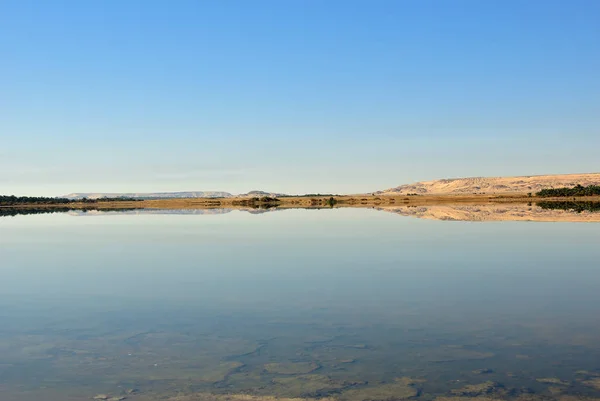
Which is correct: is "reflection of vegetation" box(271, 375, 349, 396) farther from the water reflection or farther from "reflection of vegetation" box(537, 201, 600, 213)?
"reflection of vegetation" box(537, 201, 600, 213)

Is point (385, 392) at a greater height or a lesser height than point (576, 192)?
lesser

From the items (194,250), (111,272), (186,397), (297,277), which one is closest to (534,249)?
(297,277)

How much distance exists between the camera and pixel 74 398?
8211 millimetres

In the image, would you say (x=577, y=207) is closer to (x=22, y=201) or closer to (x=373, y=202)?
(x=373, y=202)

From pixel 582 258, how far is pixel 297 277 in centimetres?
1073

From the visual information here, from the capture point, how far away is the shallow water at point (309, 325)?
8.59m

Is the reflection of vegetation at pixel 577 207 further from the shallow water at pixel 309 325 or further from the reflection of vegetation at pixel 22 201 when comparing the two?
the reflection of vegetation at pixel 22 201

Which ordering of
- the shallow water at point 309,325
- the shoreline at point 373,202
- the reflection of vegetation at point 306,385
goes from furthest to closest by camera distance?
the shoreline at point 373,202 → the shallow water at point 309,325 → the reflection of vegetation at point 306,385

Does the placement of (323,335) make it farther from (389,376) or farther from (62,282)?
(62,282)

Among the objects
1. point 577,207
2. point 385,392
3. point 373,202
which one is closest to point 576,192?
point 373,202

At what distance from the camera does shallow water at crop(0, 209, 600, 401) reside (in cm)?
859

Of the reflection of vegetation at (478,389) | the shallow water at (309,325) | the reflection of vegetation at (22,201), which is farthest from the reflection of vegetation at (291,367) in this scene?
the reflection of vegetation at (22,201)

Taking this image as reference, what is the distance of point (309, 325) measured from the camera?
11.9m

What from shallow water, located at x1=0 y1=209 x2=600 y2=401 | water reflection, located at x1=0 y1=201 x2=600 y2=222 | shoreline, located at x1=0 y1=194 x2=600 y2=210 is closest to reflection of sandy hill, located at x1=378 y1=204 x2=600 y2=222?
water reflection, located at x1=0 y1=201 x2=600 y2=222
